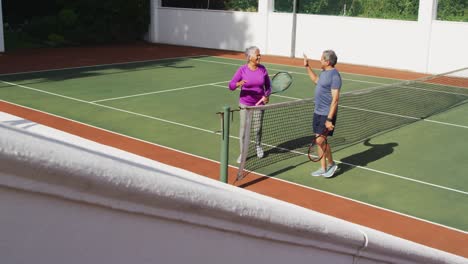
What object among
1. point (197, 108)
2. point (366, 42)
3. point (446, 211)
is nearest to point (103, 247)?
point (446, 211)

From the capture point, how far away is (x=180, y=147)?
1069cm

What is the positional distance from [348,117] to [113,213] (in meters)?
12.8

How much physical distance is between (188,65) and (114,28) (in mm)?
8919

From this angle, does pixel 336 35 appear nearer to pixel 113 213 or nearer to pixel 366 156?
pixel 366 156

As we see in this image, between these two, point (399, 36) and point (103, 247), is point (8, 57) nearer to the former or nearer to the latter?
point (399, 36)

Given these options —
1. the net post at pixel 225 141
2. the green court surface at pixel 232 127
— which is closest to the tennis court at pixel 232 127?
the green court surface at pixel 232 127

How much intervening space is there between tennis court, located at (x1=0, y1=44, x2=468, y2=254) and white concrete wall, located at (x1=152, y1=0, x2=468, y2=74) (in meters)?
2.64

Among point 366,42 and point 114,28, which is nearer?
point 366,42

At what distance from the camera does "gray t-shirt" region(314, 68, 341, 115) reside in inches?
331

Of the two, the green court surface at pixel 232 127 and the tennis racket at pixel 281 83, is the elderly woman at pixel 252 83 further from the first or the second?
the green court surface at pixel 232 127

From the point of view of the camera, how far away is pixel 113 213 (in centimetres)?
121

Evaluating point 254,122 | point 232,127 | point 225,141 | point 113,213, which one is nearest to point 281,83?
point 254,122

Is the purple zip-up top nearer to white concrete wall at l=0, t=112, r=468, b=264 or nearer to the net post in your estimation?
the net post

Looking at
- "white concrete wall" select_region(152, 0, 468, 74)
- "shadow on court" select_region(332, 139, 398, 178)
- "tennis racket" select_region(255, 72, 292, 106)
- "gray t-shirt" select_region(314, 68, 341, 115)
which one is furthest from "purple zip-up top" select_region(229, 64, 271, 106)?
"white concrete wall" select_region(152, 0, 468, 74)
